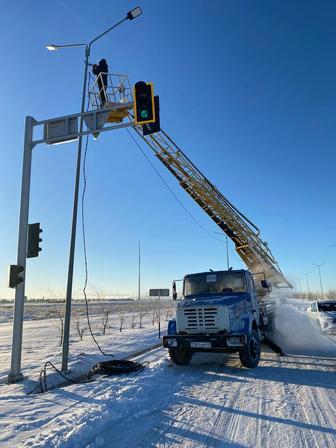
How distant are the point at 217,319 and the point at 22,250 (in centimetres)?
537

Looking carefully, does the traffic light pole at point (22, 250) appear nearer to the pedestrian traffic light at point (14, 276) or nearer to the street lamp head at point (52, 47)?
the pedestrian traffic light at point (14, 276)

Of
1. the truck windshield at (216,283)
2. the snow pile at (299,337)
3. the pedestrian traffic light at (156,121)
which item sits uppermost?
the pedestrian traffic light at (156,121)

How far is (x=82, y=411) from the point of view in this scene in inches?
237

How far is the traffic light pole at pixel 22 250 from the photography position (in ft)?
29.2

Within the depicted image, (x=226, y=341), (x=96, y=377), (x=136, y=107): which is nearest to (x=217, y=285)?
(x=226, y=341)

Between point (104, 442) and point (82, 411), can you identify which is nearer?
point (104, 442)

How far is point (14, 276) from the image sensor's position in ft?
30.2

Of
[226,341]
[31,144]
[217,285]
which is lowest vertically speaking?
[226,341]

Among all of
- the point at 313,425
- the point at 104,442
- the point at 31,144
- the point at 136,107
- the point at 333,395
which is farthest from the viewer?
the point at 31,144

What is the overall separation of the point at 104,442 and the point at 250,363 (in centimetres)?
556

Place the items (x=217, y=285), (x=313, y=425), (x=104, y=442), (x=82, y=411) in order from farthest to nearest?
(x=217, y=285), (x=82, y=411), (x=313, y=425), (x=104, y=442)

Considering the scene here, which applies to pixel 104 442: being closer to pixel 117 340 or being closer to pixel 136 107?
pixel 136 107

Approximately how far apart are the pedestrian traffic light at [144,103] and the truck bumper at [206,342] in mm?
5649

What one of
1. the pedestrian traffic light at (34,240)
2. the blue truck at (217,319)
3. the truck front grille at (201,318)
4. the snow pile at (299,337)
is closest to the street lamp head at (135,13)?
the pedestrian traffic light at (34,240)
